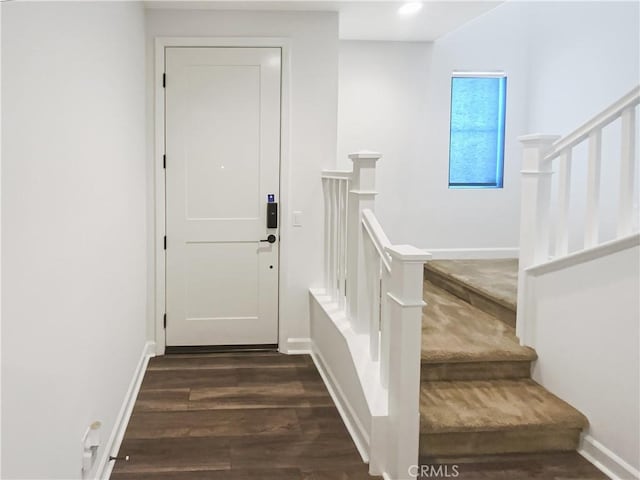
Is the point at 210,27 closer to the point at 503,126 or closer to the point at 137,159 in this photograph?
the point at 137,159

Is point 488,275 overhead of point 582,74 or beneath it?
beneath

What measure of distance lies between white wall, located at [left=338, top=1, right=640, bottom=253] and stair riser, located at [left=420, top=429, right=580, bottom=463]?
9.89 ft

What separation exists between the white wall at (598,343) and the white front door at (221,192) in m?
2.04

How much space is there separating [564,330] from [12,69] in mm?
2759

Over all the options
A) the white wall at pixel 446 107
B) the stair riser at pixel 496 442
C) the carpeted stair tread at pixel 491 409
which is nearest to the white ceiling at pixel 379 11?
the white wall at pixel 446 107

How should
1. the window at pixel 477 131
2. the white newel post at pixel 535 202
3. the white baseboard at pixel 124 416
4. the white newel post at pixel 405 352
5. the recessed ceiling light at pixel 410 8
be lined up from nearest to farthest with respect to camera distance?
the white newel post at pixel 405 352 < the white baseboard at pixel 124 416 < the white newel post at pixel 535 202 < the recessed ceiling light at pixel 410 8 < the window at pixel 477 131

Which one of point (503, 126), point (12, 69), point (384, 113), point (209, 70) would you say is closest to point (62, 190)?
point (12, 69)

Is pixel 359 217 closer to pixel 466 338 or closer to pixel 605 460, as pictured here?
pixel 466 338

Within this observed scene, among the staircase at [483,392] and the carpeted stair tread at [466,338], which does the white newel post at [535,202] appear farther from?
the staircase at [483,392]

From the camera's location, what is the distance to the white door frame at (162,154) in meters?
4.36

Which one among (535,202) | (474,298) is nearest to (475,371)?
(535,202)

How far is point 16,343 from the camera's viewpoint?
1.46 meters

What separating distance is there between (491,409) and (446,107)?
3444 millimetres

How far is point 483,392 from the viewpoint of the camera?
3.29 m
